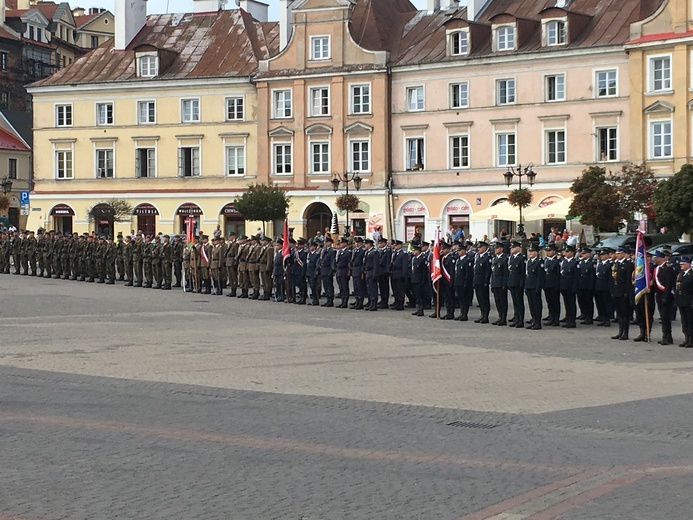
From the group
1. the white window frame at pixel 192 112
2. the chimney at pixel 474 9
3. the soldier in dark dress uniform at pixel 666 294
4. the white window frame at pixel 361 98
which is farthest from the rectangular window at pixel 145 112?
the soldier in dark dress uniform at pixel 666 294

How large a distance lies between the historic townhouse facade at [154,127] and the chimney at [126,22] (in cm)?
8

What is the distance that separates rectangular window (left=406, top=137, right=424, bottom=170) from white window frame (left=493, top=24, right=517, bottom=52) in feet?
19.7

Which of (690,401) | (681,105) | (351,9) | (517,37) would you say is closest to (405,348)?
(690,401)

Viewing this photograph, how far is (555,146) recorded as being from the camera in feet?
185

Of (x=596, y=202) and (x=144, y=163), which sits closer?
(x=596, y=202)

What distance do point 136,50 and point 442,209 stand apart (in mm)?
19398

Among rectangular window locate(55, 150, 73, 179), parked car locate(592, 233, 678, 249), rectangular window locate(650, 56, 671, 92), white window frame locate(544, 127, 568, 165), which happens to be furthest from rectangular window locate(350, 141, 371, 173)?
parked car locate(592, 233, 678, 249)

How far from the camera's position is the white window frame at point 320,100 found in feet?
203

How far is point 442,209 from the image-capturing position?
59312 millimetres

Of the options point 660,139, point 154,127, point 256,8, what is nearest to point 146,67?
point 154,127

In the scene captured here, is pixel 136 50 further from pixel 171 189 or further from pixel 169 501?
pixel 169 501

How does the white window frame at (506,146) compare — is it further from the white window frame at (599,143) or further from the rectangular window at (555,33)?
the rectangular window at (555,33)

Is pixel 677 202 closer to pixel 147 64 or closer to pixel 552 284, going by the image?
pixel 552 284

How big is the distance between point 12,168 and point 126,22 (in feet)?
52.2
